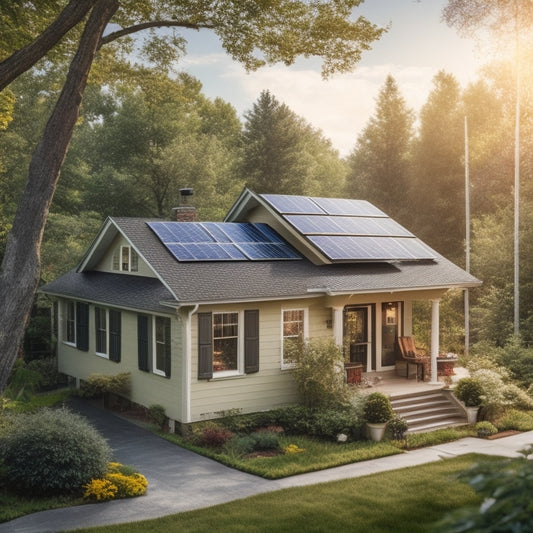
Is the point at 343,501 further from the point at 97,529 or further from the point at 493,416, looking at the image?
the point at 493,416

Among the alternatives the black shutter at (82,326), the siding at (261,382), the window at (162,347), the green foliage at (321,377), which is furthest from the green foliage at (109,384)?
the green foliage at (321,377)

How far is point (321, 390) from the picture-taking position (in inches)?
637

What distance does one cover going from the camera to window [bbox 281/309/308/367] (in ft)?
55.4

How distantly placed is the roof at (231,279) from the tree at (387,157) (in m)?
22.7

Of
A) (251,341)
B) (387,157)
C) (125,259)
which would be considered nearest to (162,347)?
(251,341)

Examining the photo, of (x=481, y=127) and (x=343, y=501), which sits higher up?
(x=481, y=127)

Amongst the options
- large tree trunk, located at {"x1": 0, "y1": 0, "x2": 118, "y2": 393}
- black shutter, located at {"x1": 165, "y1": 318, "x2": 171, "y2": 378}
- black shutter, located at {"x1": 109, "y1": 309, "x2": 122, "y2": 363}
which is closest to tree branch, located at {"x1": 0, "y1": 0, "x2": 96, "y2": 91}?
large tree trunk, located at {"x1": 0, "y1": 0, "x2": 118, "y2": 393}

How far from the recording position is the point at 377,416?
50.5 feet

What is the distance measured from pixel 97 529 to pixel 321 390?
300 inches

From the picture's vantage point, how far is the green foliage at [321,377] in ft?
53.2

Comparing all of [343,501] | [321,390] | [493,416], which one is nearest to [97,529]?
[343,501]

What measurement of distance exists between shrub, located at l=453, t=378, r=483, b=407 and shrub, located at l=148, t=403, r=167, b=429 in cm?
831

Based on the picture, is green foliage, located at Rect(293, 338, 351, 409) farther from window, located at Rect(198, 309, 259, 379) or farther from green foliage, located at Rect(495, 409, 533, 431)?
green foliage, located at Rect(495, 409, 533, 431)

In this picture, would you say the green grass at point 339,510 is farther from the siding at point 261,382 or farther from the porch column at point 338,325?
the porch column at point 338,325
